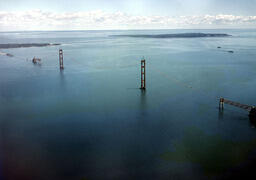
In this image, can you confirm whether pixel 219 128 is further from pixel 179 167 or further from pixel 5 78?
pixel 5 78

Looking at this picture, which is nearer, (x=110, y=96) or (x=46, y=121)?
(x=46, y=121)

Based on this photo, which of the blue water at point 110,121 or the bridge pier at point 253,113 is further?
the bridge pier at point 253,113

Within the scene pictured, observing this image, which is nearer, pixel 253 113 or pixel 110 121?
pixel 253 113

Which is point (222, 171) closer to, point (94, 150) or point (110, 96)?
point (94, 150)

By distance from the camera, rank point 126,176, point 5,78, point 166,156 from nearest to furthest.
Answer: point 126,176 → point 166,156 → point 5,78

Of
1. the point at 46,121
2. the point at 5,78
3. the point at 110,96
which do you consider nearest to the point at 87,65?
the point at 5,78

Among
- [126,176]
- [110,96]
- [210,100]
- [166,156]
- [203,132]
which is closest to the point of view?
[126,176]

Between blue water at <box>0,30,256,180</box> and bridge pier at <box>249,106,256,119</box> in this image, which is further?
bridge pier at <box>249,106,256,119</box>

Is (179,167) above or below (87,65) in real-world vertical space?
below

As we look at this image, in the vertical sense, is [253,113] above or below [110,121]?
above
